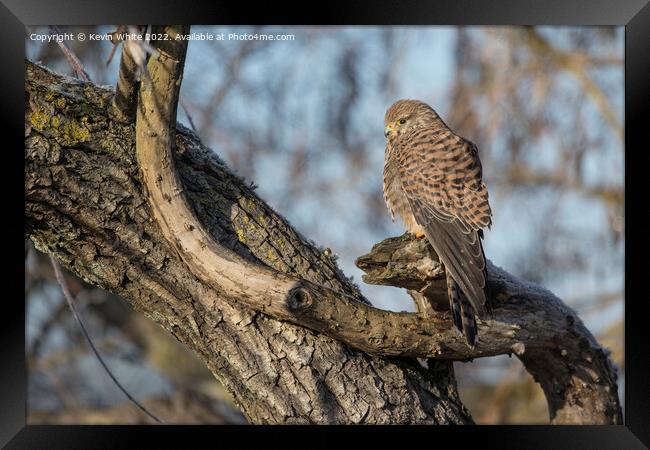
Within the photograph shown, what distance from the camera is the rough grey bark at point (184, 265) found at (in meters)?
2.20

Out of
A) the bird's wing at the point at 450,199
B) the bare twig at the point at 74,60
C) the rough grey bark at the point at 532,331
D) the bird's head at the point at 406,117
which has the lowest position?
the rough grey bark at the point at 532,331

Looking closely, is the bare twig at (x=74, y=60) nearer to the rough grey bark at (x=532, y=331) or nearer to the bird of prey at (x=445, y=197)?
the rough grey bark at (x=532, y=331)

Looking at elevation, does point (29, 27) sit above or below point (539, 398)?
above

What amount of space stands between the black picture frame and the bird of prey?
0.48 meters

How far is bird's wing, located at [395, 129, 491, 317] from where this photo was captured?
257 cm

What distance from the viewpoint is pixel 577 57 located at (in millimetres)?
4590

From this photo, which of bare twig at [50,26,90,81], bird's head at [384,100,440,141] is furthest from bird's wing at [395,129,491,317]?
bare twig at [50,26,90,81]

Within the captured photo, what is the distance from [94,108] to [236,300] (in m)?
0.75

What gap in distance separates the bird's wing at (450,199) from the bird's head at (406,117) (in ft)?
0.48

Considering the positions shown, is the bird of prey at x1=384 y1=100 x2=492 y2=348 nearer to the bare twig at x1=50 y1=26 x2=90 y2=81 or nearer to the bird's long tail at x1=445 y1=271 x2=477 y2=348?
the bird's long tail at x1=445 y1=271 x2=477 y2=348
